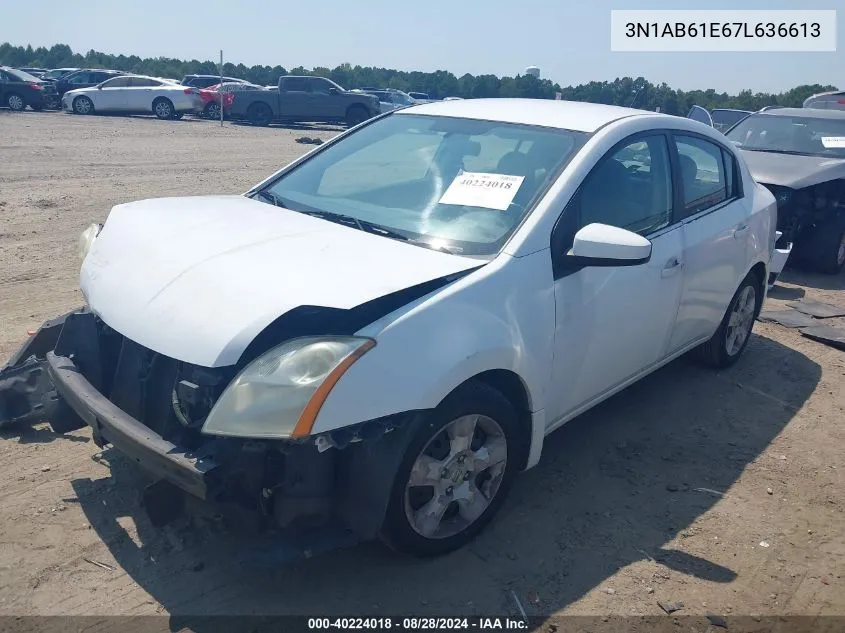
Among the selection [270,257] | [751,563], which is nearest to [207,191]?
[270,257]

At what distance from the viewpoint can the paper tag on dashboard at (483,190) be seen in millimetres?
3516

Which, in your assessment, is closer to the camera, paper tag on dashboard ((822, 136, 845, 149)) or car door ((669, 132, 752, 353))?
car door ((669, 132, 752, 353))

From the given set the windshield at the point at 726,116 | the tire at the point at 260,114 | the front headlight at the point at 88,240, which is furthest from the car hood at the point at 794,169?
the tire at the point at 260,114

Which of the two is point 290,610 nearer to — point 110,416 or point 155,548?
point 155,548

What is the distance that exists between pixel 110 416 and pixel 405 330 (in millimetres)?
1152

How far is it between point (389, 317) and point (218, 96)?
25.9 metres

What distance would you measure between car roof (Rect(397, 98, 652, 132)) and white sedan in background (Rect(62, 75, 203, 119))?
77.6 ft

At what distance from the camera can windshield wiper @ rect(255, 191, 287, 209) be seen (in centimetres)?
399

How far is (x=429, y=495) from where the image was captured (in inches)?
121

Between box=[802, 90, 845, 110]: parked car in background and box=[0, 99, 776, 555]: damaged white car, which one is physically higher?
box=[802, 90, 845, 110]: parked car in background

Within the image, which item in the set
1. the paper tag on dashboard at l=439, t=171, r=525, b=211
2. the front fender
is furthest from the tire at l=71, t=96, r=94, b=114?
the front fender

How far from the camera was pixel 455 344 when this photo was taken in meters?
2.89

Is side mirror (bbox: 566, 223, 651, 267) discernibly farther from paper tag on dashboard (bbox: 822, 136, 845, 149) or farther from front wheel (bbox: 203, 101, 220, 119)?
front wheel (bbox: 203, 101, 220, 119)

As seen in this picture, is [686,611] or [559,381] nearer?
[686,611]
